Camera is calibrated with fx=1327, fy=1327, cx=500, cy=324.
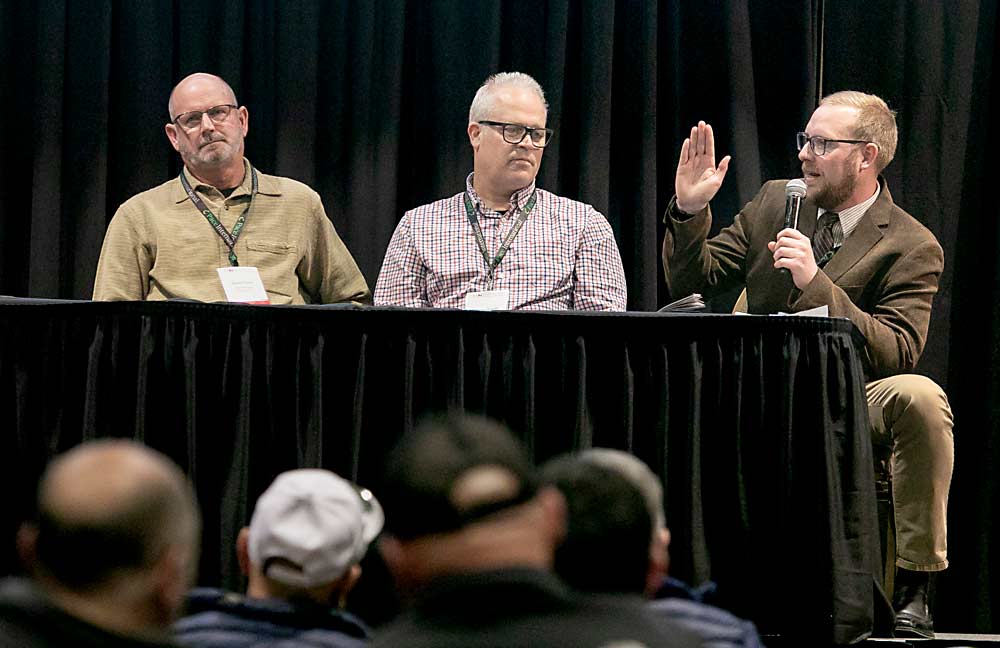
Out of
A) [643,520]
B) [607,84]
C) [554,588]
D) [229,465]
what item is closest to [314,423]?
[229,465]

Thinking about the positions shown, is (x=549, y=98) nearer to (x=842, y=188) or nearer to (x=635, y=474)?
(x=842, y=188)

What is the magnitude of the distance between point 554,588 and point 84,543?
0.45m

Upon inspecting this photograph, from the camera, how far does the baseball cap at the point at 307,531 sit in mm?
1795

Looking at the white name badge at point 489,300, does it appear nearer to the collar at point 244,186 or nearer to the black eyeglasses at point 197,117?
the collar at point 244,186

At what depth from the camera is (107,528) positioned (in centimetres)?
126

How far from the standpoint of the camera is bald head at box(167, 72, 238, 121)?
13.9 ft

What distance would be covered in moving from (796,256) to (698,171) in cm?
48

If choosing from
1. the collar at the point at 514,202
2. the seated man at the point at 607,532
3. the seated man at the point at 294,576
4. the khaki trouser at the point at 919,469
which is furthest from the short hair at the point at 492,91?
the seated man at the point at 607,532

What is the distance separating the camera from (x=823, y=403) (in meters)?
3.00

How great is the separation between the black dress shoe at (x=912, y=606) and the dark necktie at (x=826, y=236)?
0.99 meters

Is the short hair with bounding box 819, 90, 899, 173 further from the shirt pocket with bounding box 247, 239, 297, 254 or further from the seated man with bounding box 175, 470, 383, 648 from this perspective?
the seated man with bounding box 175, 470, 383, 648

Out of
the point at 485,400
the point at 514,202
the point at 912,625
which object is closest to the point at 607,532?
the point at 485,400

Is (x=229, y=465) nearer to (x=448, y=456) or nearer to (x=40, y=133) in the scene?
(x=448, y=456)

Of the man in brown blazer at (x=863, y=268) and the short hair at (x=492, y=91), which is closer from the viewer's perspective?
the man in brown blazer at (x=863, y=268)
